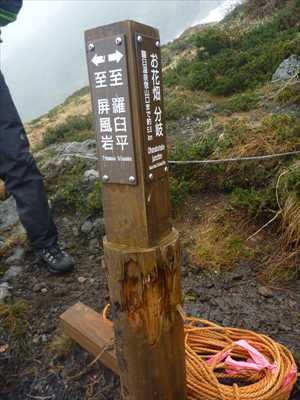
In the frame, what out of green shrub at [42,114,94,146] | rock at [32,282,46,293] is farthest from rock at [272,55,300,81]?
rock at [32,282,46,293]

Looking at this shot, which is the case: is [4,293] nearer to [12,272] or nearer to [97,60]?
[12,272]

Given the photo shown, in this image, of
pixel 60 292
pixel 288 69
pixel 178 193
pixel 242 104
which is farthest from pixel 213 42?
pixel 60 292

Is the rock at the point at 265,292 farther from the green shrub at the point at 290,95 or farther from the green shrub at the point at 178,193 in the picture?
the green shrub at the point at 290,95

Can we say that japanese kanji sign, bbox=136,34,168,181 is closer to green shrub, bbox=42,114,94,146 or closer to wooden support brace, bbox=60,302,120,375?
wooden support brace, bbox=60,302,120,375

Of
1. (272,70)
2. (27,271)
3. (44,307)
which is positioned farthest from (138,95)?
(272,70)

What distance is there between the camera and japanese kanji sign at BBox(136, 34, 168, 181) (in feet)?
3.69

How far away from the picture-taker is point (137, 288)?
1284 millimetres

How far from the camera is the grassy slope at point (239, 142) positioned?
2805mm

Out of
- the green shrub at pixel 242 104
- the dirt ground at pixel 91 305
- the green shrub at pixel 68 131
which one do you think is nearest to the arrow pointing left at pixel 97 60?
the dirt ground at pixel 91 305

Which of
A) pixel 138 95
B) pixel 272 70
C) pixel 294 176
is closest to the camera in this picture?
pixel 138 95

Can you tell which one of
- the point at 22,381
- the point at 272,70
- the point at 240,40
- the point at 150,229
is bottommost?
the point at 22,381

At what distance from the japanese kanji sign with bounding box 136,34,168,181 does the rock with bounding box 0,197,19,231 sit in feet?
10.4

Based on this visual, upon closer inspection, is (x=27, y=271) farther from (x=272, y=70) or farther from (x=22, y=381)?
(x=272, y=70)

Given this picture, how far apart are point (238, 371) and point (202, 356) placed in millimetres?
197
